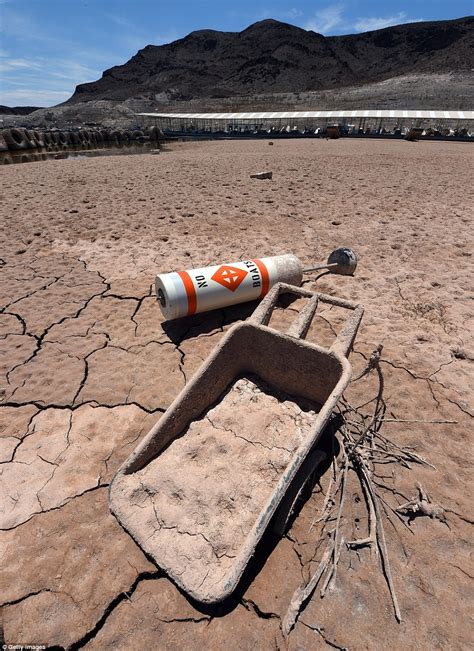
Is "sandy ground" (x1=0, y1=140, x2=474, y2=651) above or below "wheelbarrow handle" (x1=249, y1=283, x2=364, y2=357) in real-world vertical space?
below

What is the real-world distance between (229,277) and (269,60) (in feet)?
375

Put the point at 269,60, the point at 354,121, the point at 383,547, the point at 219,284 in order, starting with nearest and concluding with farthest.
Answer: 1. the point at 383,547
2. the point at 219,284
3. the point at 354,121
4. the point at 269,60

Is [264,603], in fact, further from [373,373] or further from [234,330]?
[373,373]

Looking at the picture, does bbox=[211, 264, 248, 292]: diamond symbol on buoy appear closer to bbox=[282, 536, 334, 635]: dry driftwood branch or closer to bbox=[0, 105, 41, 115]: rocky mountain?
bbox=[282, 536, 334, 635]: dry driftwood branch

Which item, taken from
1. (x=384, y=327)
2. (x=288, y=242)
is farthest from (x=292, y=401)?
(x=288, y=242)

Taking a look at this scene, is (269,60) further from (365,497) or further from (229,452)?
(365,497)

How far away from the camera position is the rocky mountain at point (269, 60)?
8012cm

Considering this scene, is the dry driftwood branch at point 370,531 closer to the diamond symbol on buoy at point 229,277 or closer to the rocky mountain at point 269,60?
the diamond symbol on buoy at point 229,277

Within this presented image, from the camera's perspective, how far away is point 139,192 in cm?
844

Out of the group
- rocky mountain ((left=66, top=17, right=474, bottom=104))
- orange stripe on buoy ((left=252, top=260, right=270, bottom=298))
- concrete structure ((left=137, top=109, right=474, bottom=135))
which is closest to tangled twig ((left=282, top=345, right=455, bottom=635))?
orange stripe on buoy ((left=252, top=260, right=270, bottom=298))

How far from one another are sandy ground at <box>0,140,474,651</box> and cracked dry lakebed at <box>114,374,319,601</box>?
153mm

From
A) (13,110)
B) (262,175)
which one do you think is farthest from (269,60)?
(262,175)

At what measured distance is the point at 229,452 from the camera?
246 centimetres

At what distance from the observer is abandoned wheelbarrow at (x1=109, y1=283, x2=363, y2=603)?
74.6 inches
